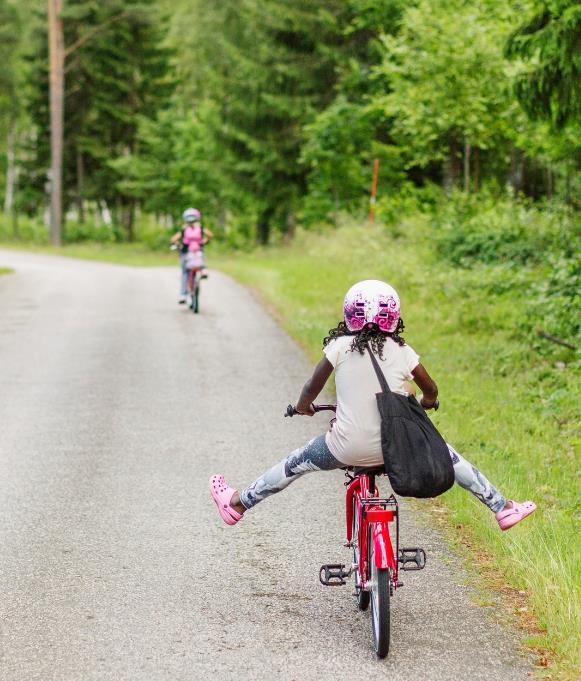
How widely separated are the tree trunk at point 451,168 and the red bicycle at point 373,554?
906 inches

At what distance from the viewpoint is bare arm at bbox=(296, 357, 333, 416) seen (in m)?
5.05

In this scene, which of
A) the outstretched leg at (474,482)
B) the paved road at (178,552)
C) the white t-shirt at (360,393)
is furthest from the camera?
the outstretched leg at (474,482)

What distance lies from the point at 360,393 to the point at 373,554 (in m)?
0.75

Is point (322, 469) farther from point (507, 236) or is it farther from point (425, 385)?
point (507, 236)

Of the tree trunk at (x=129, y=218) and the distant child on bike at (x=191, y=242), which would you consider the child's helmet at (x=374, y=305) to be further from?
the tree trunk at (x=129, y=218)

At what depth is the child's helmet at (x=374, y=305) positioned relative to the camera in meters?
4.84

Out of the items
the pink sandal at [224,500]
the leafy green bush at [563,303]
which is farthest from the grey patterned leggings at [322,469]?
the leafy green bush at [563,303]

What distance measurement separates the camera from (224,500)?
5.69 m

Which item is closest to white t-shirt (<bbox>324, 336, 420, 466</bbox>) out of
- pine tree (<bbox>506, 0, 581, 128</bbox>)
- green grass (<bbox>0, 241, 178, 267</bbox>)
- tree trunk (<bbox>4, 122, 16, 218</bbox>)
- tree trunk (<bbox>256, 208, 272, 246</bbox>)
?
pine tree (<bbox>506, 0, 581, 128</bbox>)

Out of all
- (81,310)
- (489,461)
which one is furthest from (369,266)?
(489,461)

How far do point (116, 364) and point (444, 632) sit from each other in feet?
29.5

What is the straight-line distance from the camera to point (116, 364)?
13367 mm

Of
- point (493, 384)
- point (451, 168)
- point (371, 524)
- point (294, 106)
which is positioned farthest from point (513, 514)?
point (294, 106)

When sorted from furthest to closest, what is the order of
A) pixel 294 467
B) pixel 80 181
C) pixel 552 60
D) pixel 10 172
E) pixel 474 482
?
pixel 10 172 < pixel 80 181 < pixel 552 60 < pixel 294 467 < pixel 474 482
